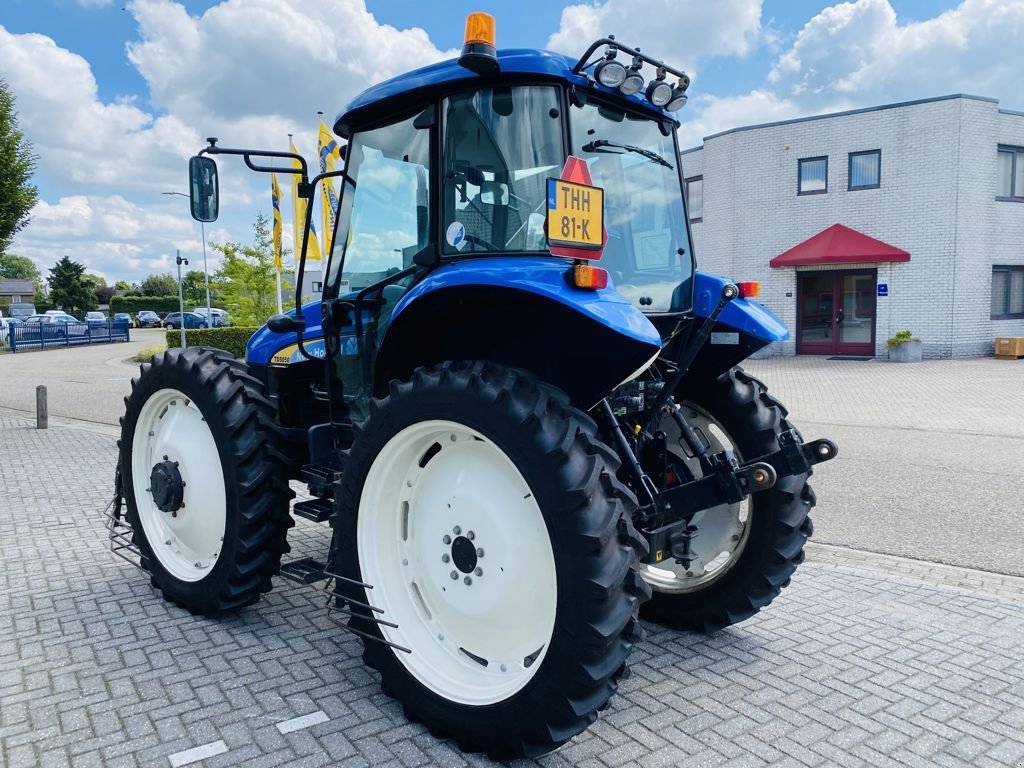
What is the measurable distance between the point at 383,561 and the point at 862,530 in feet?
14.1

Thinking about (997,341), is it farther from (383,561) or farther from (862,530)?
(383,561)

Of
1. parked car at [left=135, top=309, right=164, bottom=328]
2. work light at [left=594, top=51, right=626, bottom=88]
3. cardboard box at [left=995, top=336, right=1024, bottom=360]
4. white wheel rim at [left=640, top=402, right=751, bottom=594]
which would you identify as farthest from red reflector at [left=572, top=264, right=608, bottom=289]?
parked car at [left=135, top=309, right=164, bottom=328]

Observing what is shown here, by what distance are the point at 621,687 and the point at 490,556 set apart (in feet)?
3.23

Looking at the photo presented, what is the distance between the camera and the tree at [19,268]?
124625mm

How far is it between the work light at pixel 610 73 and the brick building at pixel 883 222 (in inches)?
783

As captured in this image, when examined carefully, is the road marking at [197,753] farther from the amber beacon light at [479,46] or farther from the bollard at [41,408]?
the bollard at [41,408]

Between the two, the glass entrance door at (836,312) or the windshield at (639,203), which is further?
the glass entrance door at (836,312)

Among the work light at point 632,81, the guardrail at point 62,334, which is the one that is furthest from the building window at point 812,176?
the guardrail at point 62,334

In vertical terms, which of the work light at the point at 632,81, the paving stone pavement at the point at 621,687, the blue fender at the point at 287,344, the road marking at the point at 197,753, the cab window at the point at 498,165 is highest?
the work light at the point at 632,81

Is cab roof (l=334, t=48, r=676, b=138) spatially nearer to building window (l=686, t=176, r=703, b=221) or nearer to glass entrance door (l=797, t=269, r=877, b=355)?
glass entrance door (l=797, t=269, r=877, b=355)

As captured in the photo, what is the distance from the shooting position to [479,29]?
116 inches

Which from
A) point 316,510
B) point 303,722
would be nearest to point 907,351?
point 316,510

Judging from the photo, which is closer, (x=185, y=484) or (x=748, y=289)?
(x=748, y=289)

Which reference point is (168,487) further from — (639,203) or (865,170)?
(865,170)
